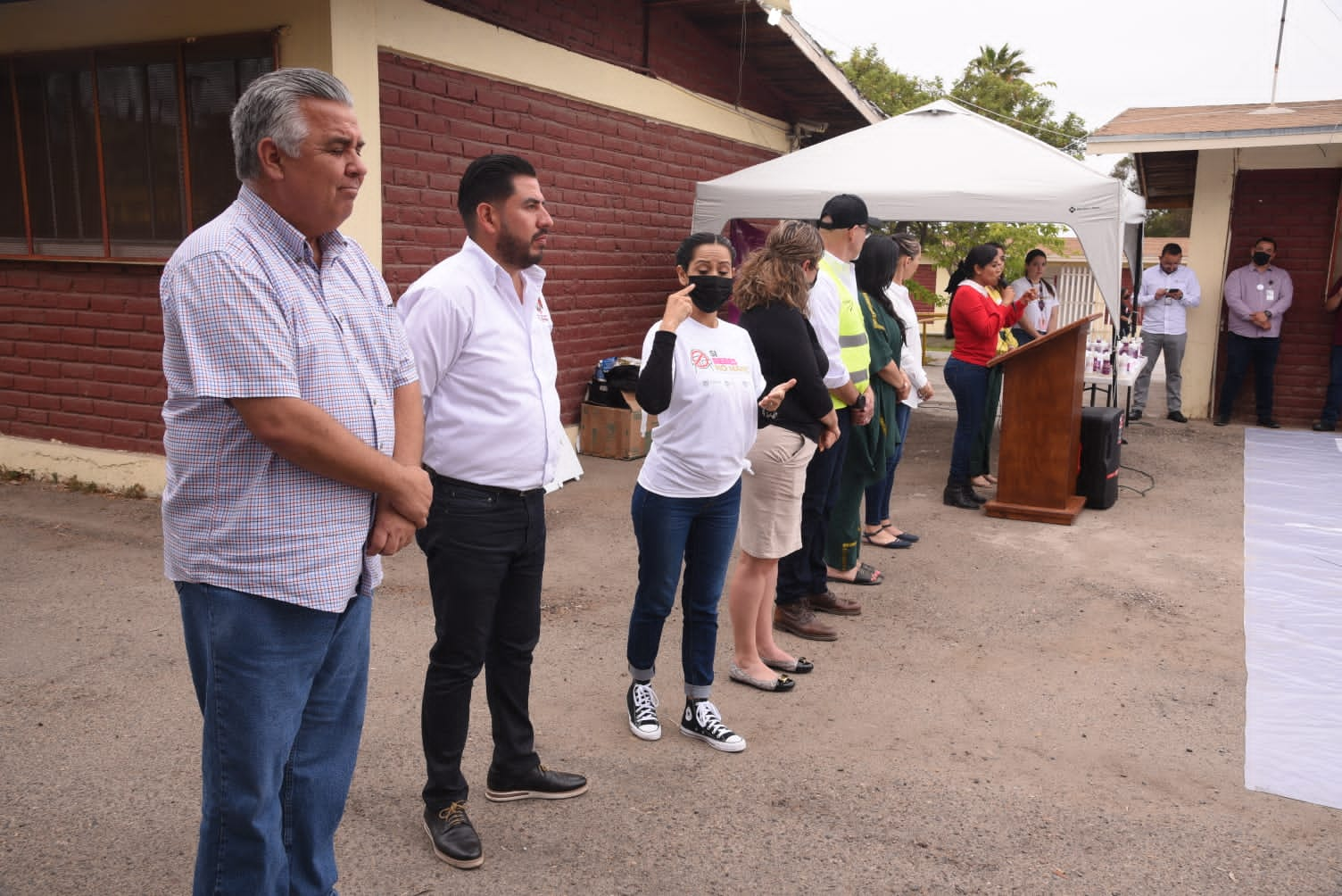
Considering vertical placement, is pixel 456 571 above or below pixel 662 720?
above

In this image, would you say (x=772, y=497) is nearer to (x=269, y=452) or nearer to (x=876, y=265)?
(x=876, y=265)

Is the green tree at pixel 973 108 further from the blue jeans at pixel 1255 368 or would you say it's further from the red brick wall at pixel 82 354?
the red brick wall at pixel 82 354

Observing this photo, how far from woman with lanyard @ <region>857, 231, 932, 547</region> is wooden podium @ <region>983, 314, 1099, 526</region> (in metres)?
0.82

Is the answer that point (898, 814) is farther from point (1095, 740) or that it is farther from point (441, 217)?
point (441, 217)

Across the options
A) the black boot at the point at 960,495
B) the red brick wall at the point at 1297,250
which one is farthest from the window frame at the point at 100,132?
the red brick wall at the point at 1297,250

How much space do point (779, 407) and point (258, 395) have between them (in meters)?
2.47

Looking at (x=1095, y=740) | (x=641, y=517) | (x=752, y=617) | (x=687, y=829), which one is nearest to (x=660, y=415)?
(x=641, y=517)

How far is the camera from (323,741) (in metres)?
2.25

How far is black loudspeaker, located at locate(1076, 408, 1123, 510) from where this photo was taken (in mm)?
7363

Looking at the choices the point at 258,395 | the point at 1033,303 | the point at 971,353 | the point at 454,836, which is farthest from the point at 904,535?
the point at 258,395

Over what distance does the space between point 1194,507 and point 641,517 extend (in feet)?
18.6

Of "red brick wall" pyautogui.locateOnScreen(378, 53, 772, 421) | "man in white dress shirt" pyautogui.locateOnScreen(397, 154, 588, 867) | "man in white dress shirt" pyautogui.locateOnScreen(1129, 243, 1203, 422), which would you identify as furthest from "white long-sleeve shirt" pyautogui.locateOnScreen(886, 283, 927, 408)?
"man in white dress shirt" pyautogui.locateOnScreen(1129, 243, 1203, 422)

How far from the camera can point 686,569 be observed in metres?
3.60

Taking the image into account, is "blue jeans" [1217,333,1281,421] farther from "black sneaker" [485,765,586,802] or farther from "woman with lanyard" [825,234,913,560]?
"black sneaker" [485,765,586,802]
